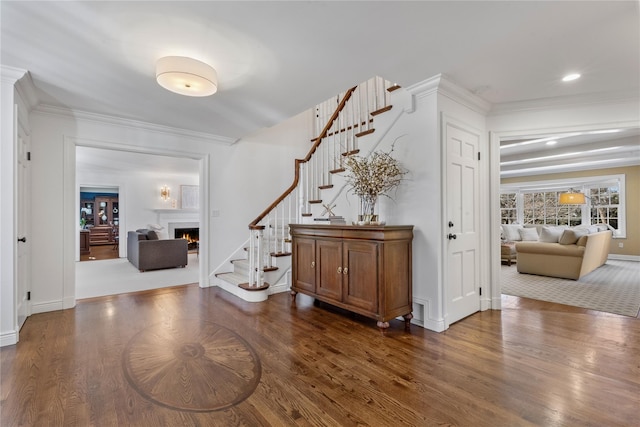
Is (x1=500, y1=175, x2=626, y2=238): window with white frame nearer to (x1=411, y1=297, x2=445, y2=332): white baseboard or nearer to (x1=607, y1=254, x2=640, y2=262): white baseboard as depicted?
(x1=607, y1=254, x2=640, y2=262): white baseboard

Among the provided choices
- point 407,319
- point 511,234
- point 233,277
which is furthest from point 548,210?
point 233,277

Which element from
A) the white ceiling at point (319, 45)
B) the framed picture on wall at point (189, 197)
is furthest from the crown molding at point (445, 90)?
the framed picture on wall at point (189, 197)

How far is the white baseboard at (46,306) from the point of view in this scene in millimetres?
3371

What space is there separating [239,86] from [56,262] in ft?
9.92

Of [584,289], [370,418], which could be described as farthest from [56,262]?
[584,289]

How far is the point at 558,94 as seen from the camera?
321cm

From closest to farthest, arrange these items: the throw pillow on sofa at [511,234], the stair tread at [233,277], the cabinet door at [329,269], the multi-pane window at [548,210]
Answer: the cabinet door at [329,269] → the stair tread at [233,277] → the throw pillow on sofa at [511,234] → the multi-pane window at [548,210]

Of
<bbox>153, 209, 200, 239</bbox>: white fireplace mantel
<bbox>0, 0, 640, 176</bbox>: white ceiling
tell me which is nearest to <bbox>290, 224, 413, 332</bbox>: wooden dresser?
<bbox>0, 0, 640, 176</bbox>: white ceiling

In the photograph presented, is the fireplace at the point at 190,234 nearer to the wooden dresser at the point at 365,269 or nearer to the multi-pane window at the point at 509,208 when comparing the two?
the wooden dresser at the point at 365,269

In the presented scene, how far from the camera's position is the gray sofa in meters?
5.91

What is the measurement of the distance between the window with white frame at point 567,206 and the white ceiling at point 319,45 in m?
6.39

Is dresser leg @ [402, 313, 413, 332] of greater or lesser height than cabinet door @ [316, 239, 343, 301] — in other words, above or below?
below

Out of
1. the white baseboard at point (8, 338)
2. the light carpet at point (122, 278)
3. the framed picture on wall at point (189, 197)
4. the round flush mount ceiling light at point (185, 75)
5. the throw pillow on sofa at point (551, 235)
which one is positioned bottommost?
the light carpet at point (122, 278)

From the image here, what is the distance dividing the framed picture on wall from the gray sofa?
111 inches
